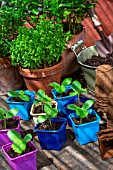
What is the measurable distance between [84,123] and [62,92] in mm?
530

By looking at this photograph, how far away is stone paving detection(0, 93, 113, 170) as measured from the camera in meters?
3.03

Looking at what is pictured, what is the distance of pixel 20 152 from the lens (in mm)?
2844

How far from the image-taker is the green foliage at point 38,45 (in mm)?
3562

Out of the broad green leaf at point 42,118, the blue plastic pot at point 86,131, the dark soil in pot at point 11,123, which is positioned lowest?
the blue plastic pot at point 86,131

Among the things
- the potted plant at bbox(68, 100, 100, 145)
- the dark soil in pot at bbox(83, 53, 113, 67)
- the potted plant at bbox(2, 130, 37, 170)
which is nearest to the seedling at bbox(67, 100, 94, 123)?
the potted plant at bbox(68, 100, 100, 145)

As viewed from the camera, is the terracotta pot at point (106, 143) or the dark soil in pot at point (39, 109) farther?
the dark soil in pot at point (39, 109)

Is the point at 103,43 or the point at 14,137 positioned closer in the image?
A: the point at 14,137

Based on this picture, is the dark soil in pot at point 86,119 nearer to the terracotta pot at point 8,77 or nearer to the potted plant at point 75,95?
the potted plant at point 75,95

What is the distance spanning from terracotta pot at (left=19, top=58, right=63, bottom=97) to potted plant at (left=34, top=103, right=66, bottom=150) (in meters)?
0.64

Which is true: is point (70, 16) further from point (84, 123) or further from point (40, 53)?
point (84, 123)

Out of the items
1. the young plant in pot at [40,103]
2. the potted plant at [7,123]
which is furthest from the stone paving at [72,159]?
the young plant in pot at [40,103]

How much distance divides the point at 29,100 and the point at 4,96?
73 centimetres

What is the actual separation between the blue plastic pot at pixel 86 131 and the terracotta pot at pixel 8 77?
116 centimetres

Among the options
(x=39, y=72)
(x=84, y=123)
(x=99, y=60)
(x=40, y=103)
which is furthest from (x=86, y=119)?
(x=99, y=60)
